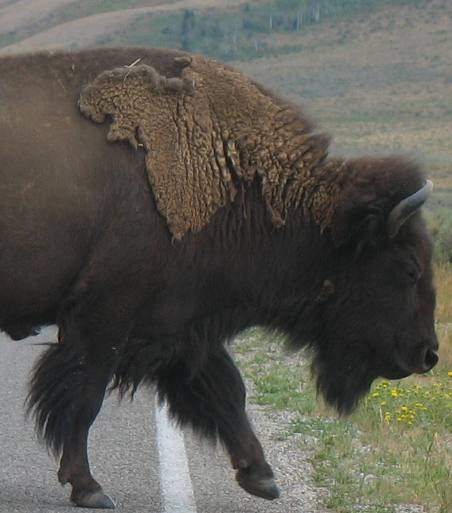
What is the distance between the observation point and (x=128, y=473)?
7.71 metres

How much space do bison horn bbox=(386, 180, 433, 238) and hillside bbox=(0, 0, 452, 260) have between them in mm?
59008

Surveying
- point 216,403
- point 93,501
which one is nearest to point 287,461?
point 216,403

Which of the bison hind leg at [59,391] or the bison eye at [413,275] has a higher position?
the bison eye at [413,275]

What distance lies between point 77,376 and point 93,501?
60 cm

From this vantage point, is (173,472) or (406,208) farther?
(173,472)

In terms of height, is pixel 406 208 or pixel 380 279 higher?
pixel 406 208

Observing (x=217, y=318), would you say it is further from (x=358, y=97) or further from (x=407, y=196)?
(x=358, y=97)

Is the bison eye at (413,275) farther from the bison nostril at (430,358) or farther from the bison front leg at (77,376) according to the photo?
the bison front leg at (77,376)

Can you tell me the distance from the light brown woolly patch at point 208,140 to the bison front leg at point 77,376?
556 mm

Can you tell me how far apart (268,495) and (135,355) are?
38.0 inches

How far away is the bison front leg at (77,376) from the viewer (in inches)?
277

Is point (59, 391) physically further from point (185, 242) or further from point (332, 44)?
point (332, 44)

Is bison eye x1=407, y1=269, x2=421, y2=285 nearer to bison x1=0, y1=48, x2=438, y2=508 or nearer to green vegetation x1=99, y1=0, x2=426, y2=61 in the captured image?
bison x1=0, y1=48, x2=438, y2=508

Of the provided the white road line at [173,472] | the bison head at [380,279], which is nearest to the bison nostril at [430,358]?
the bison head at [380,279]
